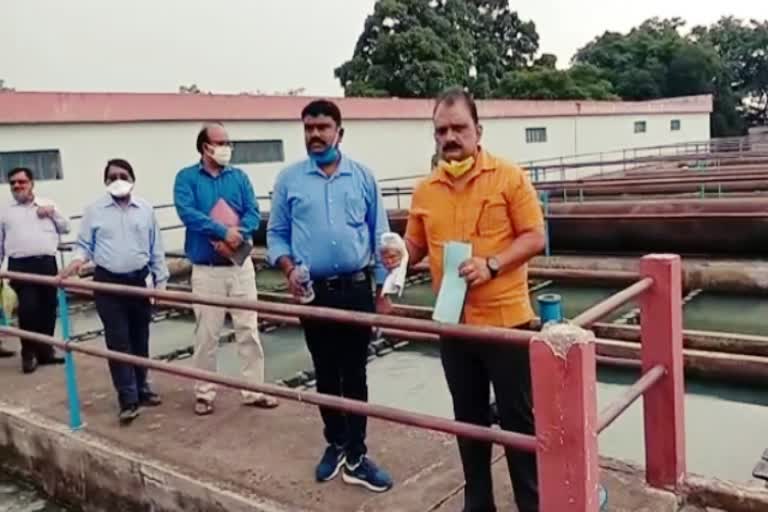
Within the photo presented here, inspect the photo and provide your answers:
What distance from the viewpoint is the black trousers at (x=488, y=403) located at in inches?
79.4

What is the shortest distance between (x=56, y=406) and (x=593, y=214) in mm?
6074

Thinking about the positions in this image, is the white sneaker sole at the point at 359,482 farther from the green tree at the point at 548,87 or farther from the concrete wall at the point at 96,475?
the green tree at the point at 548,87

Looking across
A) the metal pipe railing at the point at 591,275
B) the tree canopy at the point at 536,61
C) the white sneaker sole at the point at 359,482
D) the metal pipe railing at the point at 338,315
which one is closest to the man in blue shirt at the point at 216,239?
the metal pipe railing at the point at 338,315

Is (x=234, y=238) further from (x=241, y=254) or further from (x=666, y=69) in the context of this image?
(x=666, y=69)

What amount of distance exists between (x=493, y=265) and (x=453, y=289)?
0.41ft

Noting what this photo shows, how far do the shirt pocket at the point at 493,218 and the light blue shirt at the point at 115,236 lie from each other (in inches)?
78.8

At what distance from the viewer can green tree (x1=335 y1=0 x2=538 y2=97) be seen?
2311cm

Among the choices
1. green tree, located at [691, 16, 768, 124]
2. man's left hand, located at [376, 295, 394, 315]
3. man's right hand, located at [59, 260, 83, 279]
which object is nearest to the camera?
man's left hand, located at [376, 295, 394, 315]

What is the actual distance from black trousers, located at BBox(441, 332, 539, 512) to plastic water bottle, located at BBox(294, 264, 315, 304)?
21.8 inches

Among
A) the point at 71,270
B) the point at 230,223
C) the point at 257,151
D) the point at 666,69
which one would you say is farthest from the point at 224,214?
the point at 666,69

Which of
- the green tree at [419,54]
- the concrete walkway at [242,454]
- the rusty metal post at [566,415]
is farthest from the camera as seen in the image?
the green tree at [419,54]

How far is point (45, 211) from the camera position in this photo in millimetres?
4402

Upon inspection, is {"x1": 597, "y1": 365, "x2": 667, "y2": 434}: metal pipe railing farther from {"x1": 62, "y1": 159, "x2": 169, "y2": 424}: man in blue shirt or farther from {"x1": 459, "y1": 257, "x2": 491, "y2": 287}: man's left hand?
{"x1": 62, "y1": 159, "x2": 169, "y2": 424}: man in blue shirt

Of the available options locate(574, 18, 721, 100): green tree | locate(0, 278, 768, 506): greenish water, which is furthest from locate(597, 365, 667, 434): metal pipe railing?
locate(574, 18, 721, 100): green tree
